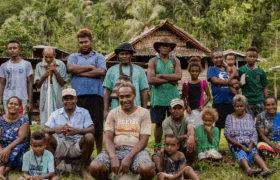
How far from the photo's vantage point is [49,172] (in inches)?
159

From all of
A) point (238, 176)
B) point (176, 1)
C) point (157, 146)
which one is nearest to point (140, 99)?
point (157, 146)

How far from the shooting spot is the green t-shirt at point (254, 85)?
5.78 meters

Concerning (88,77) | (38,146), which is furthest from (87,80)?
(38,146)

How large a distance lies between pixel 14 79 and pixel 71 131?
1.86 meters

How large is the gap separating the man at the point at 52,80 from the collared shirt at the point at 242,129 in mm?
3199

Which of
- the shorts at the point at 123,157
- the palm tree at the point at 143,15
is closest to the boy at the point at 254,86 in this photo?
the shorts at the point at 123,157

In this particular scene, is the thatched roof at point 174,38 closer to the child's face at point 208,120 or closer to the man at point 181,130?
the child's face at point 208,120

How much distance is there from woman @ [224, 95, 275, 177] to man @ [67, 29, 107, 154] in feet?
7.78

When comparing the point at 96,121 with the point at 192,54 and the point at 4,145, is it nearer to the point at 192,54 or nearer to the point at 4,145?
the point at 4,145

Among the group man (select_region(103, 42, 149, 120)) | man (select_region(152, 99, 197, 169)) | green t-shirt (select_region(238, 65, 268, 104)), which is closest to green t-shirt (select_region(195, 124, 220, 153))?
man (select_region(152, 99, 197, 169))

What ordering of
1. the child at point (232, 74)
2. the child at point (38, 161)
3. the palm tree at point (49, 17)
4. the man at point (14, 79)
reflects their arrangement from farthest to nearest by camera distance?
the palm tree at point (49, 17), the child at point (232, 74), the man at point (14, 79), the child at point (38, 161)

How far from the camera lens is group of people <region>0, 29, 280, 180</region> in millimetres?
4073

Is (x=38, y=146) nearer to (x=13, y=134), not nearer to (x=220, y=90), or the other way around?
(x=13, y=134)

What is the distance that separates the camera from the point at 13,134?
473 centimetres
